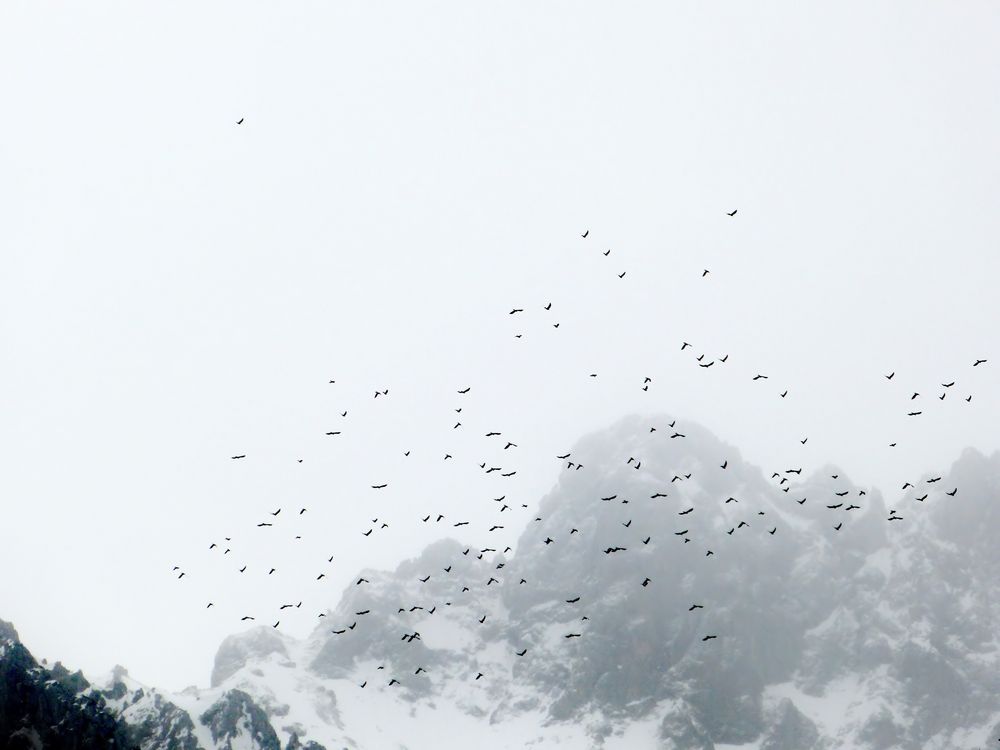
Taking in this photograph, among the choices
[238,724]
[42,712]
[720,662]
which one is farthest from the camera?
[720,662]

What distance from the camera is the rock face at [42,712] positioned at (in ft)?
306

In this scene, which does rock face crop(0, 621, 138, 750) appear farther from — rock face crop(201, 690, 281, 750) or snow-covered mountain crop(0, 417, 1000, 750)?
snow-covered mountain crop(0, 417, 1000, 750)

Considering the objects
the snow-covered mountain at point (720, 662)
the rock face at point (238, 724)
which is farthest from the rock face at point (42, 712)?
the snow-covered mountain at point (720, 662)

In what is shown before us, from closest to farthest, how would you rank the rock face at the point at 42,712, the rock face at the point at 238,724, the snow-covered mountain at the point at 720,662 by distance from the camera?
the rock face at the point at 42,712 → the rock face at the point at 238,724 → the snow-covered mountain at the point at 720,662

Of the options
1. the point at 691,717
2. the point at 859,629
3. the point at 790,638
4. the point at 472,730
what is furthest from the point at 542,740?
the point at 859,629

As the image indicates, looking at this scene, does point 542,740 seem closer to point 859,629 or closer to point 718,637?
point 718,637

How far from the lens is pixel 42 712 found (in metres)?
95.2

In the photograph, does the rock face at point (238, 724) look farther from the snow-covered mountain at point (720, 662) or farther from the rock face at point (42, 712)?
the rock face at point (42, 712)

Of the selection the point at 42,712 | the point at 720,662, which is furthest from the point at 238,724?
the point at 720,662

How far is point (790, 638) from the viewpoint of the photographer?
18600 cm

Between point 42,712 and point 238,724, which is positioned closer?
point 42,712

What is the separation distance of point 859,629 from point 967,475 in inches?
1512

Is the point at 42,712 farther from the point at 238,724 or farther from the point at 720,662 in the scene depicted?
the point at 720,662

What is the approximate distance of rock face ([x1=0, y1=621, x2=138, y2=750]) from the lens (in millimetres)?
93188
